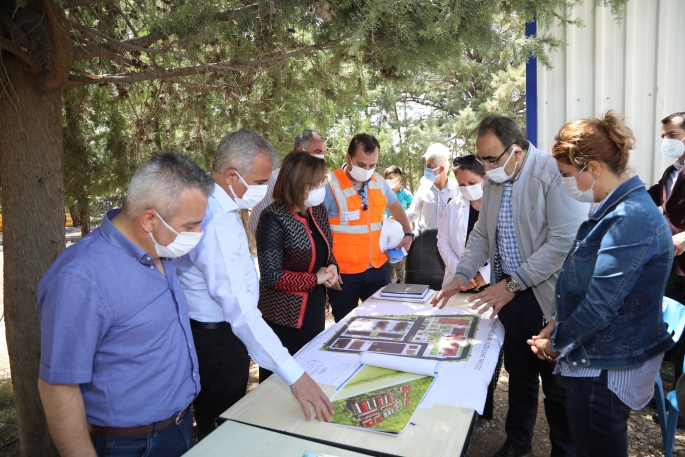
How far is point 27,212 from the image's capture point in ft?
8.21

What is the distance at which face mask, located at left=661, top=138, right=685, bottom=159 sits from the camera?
3305 mm

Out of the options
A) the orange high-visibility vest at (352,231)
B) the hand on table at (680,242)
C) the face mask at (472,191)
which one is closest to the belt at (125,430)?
the orange high-visibility vest at (352,231)

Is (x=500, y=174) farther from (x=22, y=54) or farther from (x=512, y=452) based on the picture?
(x=22, y=54)

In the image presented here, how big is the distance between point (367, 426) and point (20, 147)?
7.37ft

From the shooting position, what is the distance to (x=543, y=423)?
3.37 m

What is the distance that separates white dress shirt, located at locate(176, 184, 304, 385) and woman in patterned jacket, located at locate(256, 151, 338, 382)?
62 centimetres

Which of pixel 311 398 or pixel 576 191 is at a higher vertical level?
pixel 576 191

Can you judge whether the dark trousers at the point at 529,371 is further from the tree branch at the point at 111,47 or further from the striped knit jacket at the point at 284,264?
the tree branch at the point at 111,47

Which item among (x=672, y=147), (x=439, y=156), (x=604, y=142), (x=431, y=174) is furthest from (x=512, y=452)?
(x=439, y=156)

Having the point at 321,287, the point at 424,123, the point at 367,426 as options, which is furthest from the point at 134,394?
the point at 424,123

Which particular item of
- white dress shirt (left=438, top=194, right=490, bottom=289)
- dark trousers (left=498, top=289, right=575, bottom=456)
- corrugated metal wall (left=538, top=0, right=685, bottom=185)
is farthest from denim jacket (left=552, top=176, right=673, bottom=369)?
corrugated metal wall (left=538, top=0, right=685, bottom=185)

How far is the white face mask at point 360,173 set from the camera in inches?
143

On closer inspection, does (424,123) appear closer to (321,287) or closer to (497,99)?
(497,99)

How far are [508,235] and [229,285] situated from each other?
1525mm
